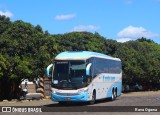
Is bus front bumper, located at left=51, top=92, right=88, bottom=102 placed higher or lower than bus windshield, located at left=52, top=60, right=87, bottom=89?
lower

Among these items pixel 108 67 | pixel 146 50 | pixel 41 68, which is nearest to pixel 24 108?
pixel 108 67

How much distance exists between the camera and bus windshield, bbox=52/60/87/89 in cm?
2775

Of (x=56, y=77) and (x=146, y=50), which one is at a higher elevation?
(x=146, y=50)

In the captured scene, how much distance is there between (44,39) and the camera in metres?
41.7

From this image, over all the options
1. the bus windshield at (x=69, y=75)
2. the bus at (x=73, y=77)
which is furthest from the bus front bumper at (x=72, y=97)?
the bus windshield at (x=69, y=75)

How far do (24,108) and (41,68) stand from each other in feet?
89.3

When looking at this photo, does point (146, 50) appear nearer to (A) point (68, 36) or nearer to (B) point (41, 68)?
(A) point (68, 36)

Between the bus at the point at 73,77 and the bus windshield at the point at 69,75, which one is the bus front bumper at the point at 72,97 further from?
the bus windshield at the point at 69,75

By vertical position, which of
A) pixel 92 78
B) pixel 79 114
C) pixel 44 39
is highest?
pixel 44 39

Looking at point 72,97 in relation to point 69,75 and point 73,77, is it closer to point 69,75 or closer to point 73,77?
point 73,77

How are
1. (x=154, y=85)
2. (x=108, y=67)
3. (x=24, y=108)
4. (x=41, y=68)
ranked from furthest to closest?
(x=154, y=85) → (x=41, y=68) → (x=108, y=67) → (x=24, y=108)

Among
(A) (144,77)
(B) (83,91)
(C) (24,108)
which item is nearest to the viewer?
(C) (24,108)

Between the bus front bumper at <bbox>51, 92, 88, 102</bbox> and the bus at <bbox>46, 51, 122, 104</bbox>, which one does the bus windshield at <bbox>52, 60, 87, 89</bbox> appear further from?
the bus front bumper at <bbox>51, 92, 88, 102</bbox>

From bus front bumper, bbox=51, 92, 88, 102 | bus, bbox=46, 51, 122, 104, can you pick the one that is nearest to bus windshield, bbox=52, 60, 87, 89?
bus, bbox=46, 51, 122, 104
